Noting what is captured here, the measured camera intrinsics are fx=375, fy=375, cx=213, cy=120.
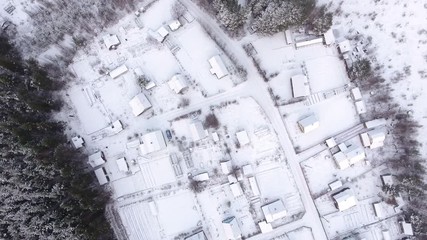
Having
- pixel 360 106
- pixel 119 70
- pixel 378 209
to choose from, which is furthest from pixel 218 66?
pixel 378 209

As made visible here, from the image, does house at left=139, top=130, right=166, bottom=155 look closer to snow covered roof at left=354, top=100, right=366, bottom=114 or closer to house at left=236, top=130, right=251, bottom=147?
house at left=236, top=130, right=251, bottom=147

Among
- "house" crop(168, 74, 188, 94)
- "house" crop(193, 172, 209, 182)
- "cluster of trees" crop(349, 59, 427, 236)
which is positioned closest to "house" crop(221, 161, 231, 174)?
"house" crop(193, 172, 209, 182)

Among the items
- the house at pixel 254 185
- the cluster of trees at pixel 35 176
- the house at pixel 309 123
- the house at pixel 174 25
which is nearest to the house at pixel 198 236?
the house at pixel 254 185

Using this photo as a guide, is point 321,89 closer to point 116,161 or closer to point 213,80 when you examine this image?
point 213,80

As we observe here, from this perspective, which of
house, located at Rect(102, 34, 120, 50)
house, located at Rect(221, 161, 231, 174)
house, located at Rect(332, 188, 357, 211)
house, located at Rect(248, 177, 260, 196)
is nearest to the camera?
house, located at Rect(332, 188, 357, 211)

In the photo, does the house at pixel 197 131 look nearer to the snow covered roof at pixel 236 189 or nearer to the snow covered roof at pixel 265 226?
the snow covered roof at pixel 236 189

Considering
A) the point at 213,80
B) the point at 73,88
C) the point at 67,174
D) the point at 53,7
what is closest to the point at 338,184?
the point at 213,80
